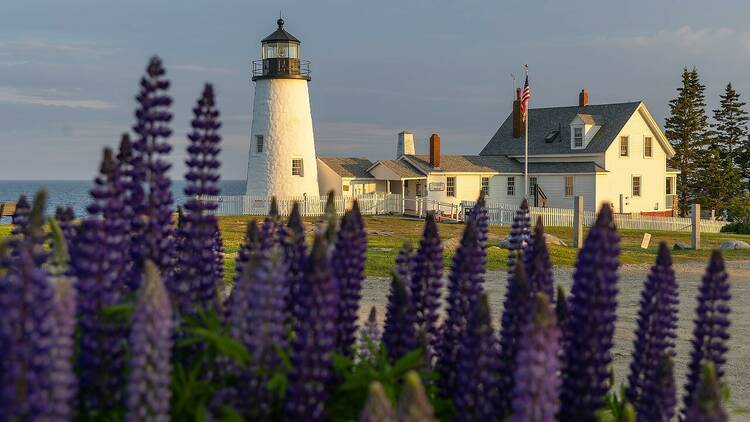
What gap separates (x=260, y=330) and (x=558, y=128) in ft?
210

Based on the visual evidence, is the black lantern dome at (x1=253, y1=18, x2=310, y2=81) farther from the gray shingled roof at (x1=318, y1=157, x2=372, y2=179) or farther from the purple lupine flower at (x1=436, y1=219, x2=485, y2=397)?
the purple lupine flower at (x1=436, y1=219, x2=485, y2=397)

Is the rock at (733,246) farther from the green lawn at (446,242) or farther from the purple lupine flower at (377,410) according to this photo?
the purple lupine flower at (377,410)

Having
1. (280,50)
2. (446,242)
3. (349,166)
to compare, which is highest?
(280,50)

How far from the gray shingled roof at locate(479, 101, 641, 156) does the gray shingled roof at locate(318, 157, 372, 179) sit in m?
10.4

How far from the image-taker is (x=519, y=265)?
2.94 m

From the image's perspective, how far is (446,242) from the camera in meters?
33.6

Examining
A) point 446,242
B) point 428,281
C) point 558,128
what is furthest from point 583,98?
point 428,281

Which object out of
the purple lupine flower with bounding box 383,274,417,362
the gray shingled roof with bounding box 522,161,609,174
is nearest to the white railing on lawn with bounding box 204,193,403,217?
the gray shingled roof with bounding box 522,161,609,174

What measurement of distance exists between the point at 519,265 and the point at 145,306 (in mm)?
1303

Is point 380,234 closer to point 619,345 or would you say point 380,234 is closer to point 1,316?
point 619,345

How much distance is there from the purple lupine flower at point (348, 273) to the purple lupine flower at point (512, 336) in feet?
1.91

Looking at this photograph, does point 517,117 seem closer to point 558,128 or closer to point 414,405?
point 558,128

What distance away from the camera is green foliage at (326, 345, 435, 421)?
2.81 meters

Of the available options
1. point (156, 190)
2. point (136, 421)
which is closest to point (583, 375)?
point (136, 421)
